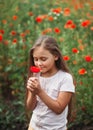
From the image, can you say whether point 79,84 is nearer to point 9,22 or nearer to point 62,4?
point 9,22

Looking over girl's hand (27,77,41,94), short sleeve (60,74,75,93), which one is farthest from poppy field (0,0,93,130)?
girl's hand (27,77,41,94)

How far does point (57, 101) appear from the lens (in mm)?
2555

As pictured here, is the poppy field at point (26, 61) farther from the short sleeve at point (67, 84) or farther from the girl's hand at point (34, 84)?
the girl's hand at point (34, 84)

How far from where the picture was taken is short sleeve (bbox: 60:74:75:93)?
8.50 ft

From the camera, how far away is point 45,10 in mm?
6785

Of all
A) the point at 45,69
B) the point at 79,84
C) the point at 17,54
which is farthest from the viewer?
the point at 17,54

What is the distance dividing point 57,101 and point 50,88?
0.11 m

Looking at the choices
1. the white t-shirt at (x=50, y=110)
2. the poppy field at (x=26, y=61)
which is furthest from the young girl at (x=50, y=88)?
the poppy field at (x=26, y=61)

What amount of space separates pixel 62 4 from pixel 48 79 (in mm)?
3993

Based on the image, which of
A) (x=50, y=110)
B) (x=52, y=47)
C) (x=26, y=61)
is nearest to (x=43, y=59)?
(x=52, y=47)

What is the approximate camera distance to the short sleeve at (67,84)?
259 centimetres

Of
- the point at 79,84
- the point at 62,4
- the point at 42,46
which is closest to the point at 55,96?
the point at 42,46

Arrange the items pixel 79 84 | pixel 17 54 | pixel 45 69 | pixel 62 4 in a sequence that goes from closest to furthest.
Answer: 1. pixel 45 69
2. pixel 79 84
3. pixel 17 54
4. pixel 62 4

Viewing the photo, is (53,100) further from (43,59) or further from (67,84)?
(43,59)
